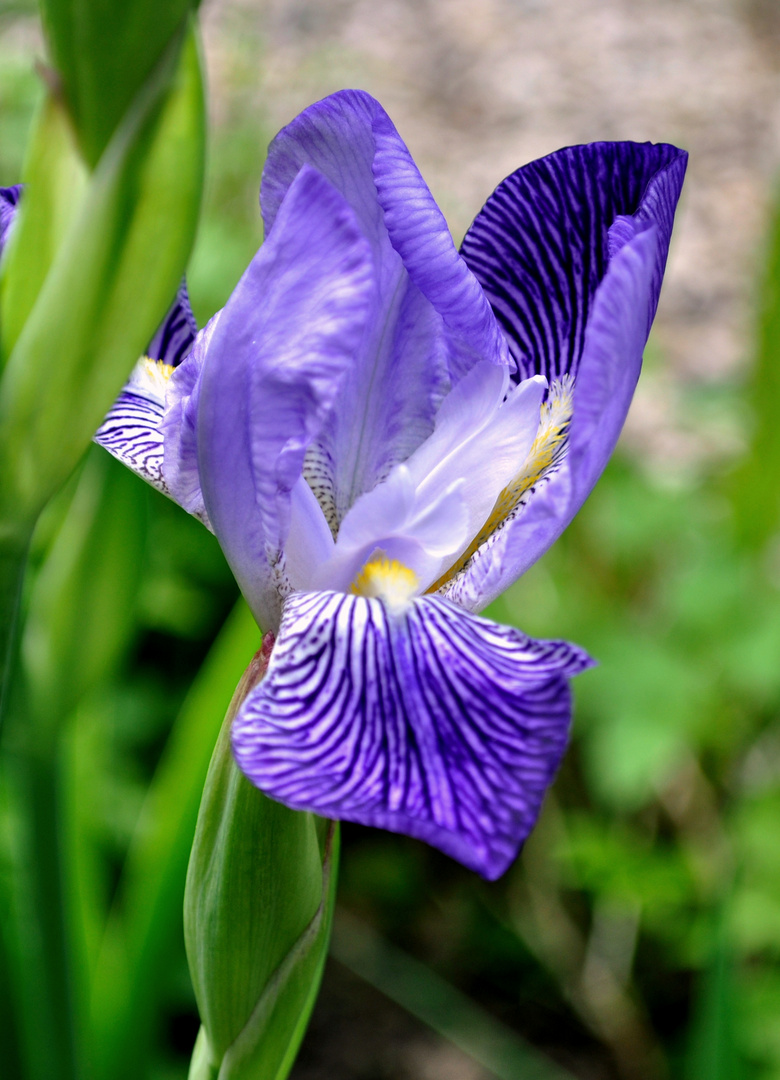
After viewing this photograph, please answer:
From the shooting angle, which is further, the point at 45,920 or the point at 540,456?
the point at 45,920

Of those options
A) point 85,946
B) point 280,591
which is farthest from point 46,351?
point 85,946

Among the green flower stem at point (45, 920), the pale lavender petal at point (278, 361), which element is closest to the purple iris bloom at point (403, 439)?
the pale lavender petal at point (278, 361)

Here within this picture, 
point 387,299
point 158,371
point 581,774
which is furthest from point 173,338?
point 581,774

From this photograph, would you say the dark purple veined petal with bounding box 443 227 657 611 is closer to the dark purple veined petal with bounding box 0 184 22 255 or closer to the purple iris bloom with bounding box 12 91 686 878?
the purple iris bloom with bounding box 12 91 686 878

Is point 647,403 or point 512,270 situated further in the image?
point 647,403

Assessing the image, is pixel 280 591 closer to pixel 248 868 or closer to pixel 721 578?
pixel 248 868

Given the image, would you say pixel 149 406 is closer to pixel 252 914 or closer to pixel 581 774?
pixel 252 914

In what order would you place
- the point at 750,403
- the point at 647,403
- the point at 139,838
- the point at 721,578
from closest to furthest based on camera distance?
the point at 139,838 → the point at 721,578 → the point at 750,403 → the point at 647,403
